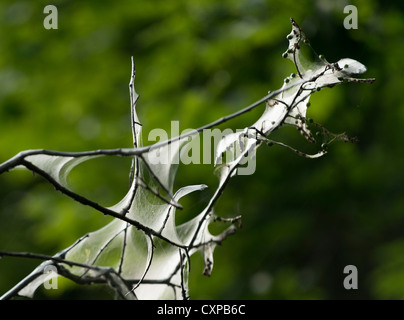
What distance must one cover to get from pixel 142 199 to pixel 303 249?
4.30 metres

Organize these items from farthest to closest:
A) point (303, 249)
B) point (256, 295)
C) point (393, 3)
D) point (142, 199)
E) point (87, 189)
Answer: point (303, 249), point (87, 189), point (256, 295), point (393, 3), point (142, 199)

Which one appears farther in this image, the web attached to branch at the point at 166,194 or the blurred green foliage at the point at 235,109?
the blurred green foliage at the point at 235,109

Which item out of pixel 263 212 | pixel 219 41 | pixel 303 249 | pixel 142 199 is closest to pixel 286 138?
pixel 263 212

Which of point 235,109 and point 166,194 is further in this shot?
point 235,109

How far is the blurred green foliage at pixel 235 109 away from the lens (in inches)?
141

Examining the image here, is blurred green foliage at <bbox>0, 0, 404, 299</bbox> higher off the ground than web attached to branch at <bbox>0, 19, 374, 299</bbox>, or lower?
higher

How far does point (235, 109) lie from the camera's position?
362 centimetres

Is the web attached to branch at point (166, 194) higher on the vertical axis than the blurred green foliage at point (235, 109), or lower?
lower

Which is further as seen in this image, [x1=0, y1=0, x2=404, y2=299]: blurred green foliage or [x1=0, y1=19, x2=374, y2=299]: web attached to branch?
[x1=0, y1=0, x2=404, y2=299]: blurred green foliage

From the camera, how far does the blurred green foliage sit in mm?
3572

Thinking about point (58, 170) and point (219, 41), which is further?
point (219, 41)

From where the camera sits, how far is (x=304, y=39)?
1.23 m

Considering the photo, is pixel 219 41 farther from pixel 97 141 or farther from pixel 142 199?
pixel 142 199

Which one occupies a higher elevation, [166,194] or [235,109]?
[235,109]
